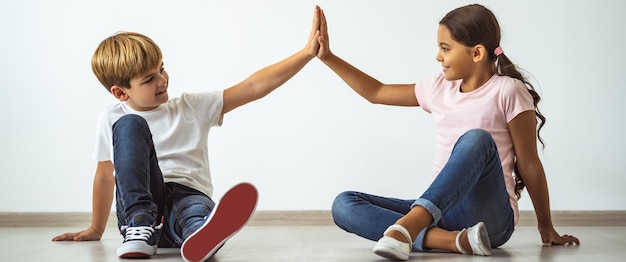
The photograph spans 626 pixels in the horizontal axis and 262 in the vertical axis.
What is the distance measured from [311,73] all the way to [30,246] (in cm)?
121

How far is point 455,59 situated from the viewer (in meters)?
2.30

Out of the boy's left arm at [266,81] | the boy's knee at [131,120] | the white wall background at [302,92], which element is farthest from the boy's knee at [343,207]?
the white wall background at [302,92]

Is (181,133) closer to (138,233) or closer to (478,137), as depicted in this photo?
(138,233)

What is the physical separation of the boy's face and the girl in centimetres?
44

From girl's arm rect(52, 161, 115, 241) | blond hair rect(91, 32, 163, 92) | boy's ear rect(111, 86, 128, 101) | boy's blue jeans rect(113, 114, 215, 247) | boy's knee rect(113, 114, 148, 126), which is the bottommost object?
girl's arm rect(52, 161, 115, 241)

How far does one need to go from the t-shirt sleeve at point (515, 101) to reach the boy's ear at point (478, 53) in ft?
0.40

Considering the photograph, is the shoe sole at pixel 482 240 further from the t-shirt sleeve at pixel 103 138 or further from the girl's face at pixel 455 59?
the t-shirt sleeve at pixel 103 138

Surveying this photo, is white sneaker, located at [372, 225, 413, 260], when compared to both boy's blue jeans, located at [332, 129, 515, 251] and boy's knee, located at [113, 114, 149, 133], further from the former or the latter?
boy's knee, located at [113, 114, 149, 133]

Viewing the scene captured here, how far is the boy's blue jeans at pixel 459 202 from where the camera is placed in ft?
6.61

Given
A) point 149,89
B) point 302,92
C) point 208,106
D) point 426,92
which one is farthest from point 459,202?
point 302,92

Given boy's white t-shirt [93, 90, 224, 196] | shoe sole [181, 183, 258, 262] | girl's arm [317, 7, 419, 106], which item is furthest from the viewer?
girl's arm [317, 7, 419, 106]

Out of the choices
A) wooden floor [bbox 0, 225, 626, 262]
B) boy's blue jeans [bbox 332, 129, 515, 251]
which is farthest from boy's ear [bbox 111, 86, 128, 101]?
boy's blue jeans [bbox 332, 129, 515, 251]

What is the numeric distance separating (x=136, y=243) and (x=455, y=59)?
3.05 ft

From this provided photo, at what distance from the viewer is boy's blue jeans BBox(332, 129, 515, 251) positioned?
201 cm
